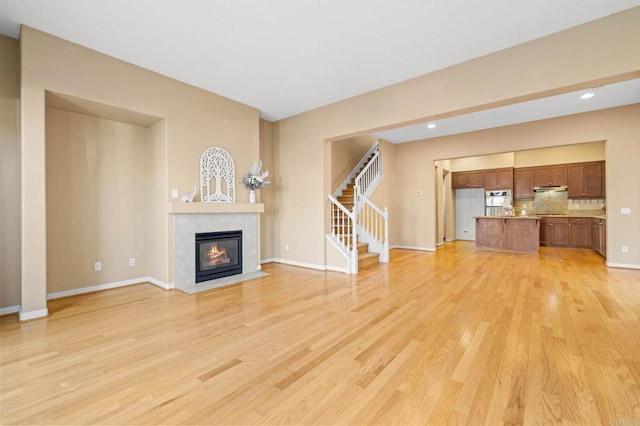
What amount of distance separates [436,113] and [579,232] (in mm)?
7097

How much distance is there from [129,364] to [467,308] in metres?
3.42

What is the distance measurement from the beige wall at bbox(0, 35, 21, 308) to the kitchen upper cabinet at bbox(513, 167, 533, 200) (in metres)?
11.2

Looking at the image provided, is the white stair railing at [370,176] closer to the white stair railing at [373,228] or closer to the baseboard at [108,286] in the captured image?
the white stair railing at [373,228]

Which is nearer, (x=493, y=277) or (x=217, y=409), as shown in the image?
(x=217, y=409)

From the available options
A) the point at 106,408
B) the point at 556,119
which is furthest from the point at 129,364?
the point at 556,119

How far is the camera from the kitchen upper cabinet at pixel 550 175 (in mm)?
7980

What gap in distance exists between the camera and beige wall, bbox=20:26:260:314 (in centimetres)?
304

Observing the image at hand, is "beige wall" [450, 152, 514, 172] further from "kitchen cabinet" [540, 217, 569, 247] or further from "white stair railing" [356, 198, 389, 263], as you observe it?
"white stair railing" [356, 198, 389, 263]

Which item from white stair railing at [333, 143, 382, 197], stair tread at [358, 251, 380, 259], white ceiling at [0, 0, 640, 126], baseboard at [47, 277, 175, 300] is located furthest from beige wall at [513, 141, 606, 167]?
baseboard at [47, 277, 175, 300]

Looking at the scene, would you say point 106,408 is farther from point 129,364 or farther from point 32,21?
point 32,21

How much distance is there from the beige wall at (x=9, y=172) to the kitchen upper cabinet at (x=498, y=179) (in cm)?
1079

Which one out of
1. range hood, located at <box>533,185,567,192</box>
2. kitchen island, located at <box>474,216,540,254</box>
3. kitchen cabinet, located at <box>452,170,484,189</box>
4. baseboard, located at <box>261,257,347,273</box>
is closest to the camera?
baseboard, located at <box>261,257,347,273</box>

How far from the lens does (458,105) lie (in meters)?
3.79

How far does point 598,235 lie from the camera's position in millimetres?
6734
